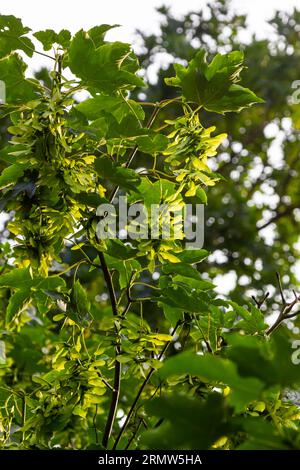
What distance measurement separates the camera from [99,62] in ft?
3.68

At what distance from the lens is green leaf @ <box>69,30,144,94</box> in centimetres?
111

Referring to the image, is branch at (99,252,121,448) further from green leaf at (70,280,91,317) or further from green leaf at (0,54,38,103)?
green leaf at (0,54,38,103)

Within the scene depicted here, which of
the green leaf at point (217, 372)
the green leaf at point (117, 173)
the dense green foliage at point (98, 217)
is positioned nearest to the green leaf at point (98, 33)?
the dense green foliage at point (98, 217)

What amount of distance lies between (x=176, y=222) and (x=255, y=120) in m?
4.04

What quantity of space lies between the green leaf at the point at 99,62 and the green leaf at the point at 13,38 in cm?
16

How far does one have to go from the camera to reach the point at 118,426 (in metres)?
1.75

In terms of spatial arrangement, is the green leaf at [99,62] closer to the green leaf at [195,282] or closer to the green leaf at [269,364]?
the green leaf at [195,282]

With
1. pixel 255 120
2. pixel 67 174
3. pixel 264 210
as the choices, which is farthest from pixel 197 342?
pixel 255 120

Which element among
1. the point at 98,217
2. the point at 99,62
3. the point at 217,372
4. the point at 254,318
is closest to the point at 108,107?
the point at 99,62

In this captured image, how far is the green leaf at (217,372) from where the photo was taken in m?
0.63

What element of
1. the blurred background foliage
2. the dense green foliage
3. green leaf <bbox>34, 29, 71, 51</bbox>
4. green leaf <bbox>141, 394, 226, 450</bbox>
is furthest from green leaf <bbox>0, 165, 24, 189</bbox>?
the blurred background foliage

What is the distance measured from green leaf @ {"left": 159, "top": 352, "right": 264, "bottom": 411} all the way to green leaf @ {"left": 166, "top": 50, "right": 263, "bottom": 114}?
61 centimetres

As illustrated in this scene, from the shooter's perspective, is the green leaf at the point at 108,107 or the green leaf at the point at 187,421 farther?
the green leaf at the point at 108,107
